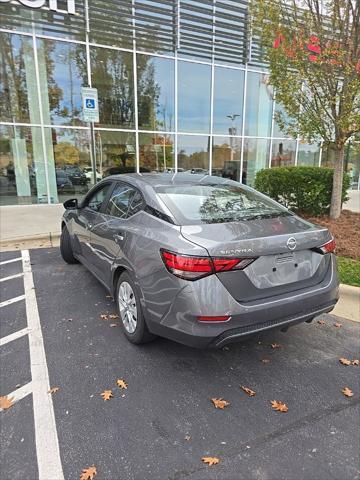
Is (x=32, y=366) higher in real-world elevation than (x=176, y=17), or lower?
lower

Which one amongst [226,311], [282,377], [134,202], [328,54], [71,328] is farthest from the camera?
[328,54]

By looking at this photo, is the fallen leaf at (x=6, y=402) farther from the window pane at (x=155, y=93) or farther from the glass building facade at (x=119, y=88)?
the window pane at (x=155, y=93)

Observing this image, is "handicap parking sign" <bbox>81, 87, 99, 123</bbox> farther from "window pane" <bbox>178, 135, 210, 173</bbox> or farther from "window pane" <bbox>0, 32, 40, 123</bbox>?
"window pane" <bbox>178, 135, 210, 173</bbox>

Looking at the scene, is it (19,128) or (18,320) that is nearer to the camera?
(18,320)

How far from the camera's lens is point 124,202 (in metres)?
3.48

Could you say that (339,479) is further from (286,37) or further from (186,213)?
(286,37)

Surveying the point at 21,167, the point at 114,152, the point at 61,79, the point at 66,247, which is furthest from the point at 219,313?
the point at 61,79

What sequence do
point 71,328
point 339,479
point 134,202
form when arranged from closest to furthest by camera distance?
1. point 339,479
2. point 134,202
3. point 71,328

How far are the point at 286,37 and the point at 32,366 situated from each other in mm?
6634

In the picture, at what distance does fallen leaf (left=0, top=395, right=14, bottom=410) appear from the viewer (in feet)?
7.77

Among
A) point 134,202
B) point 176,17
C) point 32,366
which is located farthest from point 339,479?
point 176,17

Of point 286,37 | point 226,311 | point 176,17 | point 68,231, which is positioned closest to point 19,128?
point 176,17

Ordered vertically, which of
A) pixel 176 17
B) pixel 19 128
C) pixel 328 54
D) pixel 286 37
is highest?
pixel 176 17

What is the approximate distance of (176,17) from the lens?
480 inches
